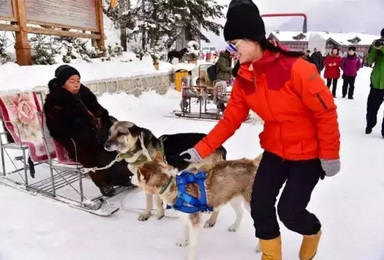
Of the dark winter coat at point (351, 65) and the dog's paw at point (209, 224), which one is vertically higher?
the dark winter coat at point (351, 65)

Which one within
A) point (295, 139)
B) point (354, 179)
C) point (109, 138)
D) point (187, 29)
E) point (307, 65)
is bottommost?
point (354, 179)

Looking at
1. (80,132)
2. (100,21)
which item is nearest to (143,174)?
(80,132)

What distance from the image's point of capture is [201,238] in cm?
297

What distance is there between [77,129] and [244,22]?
229 centimetres

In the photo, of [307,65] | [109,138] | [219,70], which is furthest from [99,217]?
[219,70]

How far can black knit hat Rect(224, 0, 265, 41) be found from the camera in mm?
1833

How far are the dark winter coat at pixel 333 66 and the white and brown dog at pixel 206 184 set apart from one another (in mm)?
11019

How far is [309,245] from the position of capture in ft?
7.73

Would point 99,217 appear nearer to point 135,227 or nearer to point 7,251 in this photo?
point 135,227

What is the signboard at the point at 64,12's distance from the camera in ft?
25.9

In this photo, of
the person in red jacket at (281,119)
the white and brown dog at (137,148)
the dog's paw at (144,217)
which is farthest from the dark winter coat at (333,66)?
the person in red jacket at (281,119)

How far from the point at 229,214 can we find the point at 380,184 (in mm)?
2028

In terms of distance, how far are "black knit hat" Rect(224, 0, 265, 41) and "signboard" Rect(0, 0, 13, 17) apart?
681 centimetres

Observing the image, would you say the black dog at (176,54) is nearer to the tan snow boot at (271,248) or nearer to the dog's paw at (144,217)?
the dog's paw at (144,217)
